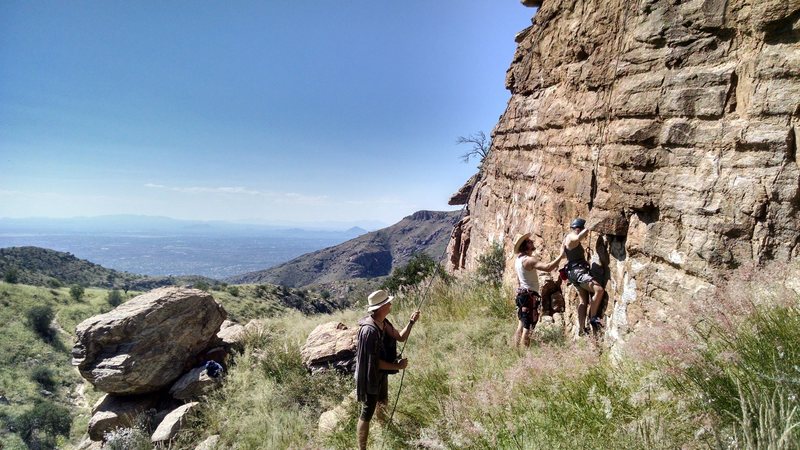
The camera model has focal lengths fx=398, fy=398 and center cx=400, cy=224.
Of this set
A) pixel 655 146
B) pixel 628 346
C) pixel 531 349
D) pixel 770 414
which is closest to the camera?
pixel 770 414

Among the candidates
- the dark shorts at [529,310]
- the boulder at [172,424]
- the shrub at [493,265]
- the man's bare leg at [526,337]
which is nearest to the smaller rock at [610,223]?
the dark shorts at [529,310]

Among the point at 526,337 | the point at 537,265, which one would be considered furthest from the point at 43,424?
the point at 537,265

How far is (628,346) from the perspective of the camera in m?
3.87

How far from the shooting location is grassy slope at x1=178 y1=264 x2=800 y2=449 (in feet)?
8.39

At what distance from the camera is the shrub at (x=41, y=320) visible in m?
49.5

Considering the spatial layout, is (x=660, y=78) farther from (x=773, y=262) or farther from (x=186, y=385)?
(x=186, y=385)

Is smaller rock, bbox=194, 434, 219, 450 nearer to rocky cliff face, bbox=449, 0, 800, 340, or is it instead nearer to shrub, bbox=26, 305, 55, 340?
rocky cliff face, bbox=449, 0, 800, 340

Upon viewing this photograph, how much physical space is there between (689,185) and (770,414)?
356 centimetres

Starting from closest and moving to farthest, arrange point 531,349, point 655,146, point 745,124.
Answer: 1. point 745,124
2. point 655,146
3. point 531,349

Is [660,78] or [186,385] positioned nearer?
[660,78]

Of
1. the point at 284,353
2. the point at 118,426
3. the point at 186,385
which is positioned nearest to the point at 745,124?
the point at 284,353

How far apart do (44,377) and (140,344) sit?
47.7 m

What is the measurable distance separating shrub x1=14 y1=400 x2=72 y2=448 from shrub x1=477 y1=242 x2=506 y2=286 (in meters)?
39.7

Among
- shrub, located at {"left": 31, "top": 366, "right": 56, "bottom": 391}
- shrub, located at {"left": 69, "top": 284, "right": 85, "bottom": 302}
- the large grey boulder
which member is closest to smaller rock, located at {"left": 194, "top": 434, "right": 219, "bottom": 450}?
the large grey boulder
